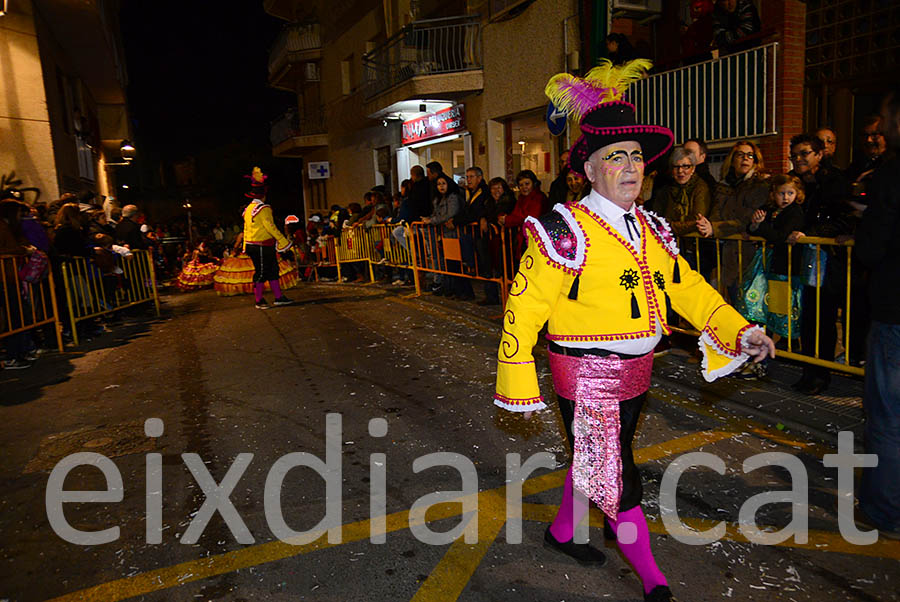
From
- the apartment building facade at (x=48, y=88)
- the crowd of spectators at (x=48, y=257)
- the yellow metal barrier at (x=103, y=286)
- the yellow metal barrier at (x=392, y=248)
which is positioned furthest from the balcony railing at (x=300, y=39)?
the yellow metal barrier at (x=103, y=286)

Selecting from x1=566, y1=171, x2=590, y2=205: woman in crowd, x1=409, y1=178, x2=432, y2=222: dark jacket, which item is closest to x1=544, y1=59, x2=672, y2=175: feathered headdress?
x1=566, y1=171, x2=590, y2=205: woman in crowd

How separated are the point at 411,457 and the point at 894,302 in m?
3.08

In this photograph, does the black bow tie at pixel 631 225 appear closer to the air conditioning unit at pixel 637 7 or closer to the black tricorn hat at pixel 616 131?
the black tricorn hat at pixel 616 131

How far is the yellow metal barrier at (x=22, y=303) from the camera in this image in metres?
7.76

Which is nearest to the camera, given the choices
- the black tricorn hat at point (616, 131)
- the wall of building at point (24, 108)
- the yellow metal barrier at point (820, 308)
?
the black tricorn hat at point (616, 131)

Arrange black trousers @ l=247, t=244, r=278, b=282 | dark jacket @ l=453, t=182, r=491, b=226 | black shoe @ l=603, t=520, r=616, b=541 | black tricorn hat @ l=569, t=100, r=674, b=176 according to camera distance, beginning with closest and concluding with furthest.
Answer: black tricorn hat @ l=569, t=100, r=674, b=176
black shoe @ l=603, t=520, r=616, b=541
dark jacket @ l=453, t=182, r=491, b=226
black trousers @ l=247, t=244, r=278, b=282

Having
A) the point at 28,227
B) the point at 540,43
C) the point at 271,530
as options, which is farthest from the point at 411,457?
the point at 540,43

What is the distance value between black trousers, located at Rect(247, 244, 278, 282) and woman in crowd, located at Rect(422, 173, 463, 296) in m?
3.02

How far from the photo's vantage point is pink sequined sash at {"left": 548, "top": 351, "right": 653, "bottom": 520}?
271cm

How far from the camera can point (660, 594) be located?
275cm

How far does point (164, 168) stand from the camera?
66250mm

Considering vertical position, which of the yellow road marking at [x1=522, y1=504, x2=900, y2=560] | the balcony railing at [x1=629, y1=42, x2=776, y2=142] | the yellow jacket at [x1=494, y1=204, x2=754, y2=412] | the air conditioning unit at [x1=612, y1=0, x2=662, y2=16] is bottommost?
the yellow road marking at [x1=522, y1=504, x2=900, y2=560]

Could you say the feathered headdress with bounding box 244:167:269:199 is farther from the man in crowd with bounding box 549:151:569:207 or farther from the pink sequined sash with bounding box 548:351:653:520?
the pink sequined sash with bounding box 548:351:653:520

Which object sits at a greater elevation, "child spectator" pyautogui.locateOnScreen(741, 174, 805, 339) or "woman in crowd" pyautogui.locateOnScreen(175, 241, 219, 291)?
"child spectator" pyautogui.locateOnScreen(741, 174, 805, 339)
